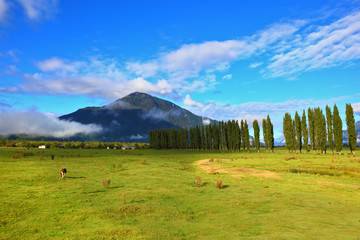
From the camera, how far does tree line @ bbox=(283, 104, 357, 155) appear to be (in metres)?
65.4

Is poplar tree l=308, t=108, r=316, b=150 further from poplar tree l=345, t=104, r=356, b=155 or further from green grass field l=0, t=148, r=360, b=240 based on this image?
green grass field l=0, t=148, r=360, b=240

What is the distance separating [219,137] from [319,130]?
51.7 m

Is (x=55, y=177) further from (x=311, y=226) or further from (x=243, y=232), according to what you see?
(x=311, y=226)

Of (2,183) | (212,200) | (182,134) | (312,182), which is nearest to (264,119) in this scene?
(182,134)

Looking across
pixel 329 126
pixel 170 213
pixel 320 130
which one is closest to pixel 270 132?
pixel 320 130

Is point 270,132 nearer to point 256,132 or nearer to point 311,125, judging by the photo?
point 256,132

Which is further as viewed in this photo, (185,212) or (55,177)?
(55,177)

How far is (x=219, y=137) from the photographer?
11775 centimetres

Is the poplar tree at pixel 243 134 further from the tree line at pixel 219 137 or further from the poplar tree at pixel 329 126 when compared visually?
the poplar tree at pixel 329 126

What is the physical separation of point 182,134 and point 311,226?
12232cm

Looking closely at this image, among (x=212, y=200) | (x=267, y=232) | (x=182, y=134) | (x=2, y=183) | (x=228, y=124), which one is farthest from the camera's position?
(x=182, y=134)

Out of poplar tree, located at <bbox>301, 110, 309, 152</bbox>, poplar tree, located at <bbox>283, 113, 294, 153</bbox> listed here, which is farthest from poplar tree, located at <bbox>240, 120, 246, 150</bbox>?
poplar tree, located at <bbox>301, 110, 309, 152</bbox>

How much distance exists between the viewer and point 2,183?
1938 centimetres

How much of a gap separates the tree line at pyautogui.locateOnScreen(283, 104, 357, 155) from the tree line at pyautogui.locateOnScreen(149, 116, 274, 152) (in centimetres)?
957
